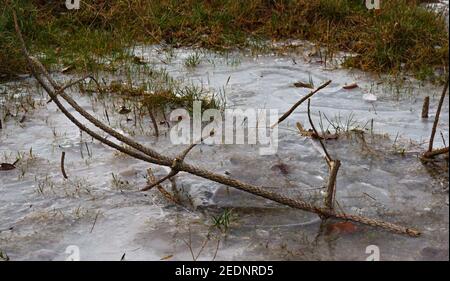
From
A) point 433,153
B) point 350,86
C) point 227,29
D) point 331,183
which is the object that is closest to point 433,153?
point 433,153

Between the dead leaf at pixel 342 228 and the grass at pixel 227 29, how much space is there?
2.53 meters

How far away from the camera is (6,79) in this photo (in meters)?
5.23

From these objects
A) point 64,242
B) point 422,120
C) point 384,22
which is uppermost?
point 384,22

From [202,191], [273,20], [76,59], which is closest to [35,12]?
[76,59]

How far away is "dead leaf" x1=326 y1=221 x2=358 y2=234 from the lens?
281cm

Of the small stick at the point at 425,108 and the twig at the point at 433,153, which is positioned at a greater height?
the small stick at the point at 425,108

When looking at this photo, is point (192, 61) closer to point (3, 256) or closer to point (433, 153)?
point (433, 153)

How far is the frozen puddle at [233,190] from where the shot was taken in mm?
2725

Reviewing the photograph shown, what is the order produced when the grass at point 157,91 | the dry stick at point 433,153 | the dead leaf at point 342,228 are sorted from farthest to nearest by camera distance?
the grass at point 157,91, the dry stick at point 433,153, the dead leaf at point 342,228

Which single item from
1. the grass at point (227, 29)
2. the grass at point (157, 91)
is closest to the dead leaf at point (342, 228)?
the grass at point (157, 91)

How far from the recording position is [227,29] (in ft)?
20.3

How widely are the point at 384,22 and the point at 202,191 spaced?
3.32 m

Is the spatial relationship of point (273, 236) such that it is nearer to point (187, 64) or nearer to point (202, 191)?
point (202, 191)

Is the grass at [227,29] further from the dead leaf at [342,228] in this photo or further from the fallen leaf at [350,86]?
the dead leaf at [342,228]
